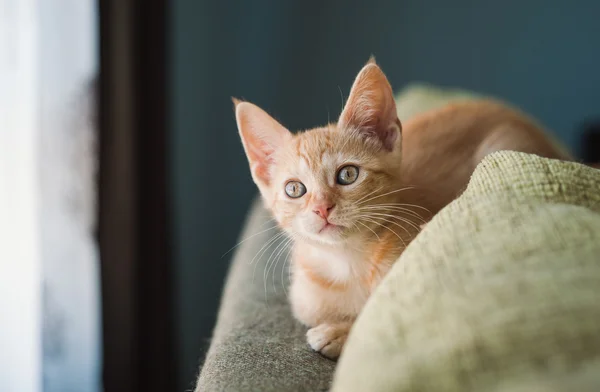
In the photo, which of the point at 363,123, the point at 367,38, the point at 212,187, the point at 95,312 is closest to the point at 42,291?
the point at 95,312

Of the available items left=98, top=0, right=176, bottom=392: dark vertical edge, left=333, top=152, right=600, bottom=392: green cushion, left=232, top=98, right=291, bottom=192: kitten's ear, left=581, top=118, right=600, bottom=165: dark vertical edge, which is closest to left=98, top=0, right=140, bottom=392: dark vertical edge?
left=98, top=0, right=176, bottom=392: dark vertical edge

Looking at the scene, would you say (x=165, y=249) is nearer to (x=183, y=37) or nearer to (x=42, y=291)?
(x=42, y=291)

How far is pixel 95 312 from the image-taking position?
1.64 metres

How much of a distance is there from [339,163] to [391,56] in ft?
6.48

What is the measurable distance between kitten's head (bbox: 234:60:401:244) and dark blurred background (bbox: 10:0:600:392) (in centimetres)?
58

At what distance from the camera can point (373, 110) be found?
1.09 meters

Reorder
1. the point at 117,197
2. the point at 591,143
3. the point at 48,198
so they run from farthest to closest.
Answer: the point at 591,143 → the point at 117,197 → the point at 48,198

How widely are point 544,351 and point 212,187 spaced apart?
2165 mm

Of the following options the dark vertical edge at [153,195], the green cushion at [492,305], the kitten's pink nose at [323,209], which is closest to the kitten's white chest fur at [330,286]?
the kitten's pink nose at [323,209]

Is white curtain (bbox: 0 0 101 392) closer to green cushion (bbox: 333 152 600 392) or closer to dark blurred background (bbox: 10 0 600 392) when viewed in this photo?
dark blurred background (bbox: 10 0 600 392)

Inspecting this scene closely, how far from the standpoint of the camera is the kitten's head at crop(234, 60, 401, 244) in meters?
1.04

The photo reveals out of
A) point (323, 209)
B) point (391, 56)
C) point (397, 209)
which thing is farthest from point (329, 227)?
point (391, 56)

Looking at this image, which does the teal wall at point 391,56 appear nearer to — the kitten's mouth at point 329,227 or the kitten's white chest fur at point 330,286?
the kitten's white chest fur at point 330,286

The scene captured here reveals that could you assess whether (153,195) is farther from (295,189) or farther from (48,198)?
(295,189)
